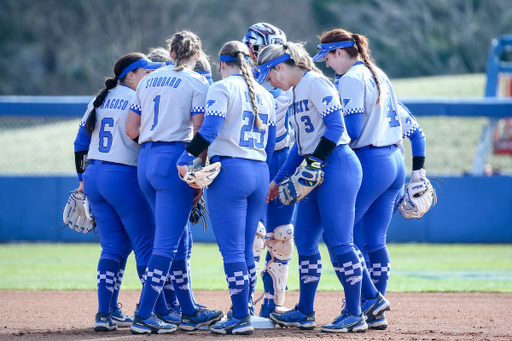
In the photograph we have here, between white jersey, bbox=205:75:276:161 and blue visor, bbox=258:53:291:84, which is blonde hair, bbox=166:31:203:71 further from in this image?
blue visor, bbox=258:53:291:84

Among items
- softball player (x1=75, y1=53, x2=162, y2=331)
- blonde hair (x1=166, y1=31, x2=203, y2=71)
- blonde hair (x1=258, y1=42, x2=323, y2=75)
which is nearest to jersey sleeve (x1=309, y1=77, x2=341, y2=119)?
blonde hair (x1=258, y1=42, x2=323, y2=75)

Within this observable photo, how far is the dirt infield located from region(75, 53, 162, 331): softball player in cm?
45

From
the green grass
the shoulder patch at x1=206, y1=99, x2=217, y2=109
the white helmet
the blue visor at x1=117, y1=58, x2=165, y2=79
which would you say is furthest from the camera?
the green grass

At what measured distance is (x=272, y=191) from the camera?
4727 millimetres

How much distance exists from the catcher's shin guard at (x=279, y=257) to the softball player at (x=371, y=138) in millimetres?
652

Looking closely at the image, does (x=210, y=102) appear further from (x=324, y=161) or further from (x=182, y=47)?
(x=324, y=161)

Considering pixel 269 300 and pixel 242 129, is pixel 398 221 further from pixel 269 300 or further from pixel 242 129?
pixel 242 129

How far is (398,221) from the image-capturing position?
40.2ft

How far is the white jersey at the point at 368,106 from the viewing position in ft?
14.9

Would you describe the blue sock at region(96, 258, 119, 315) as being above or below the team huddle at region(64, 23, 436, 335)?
below

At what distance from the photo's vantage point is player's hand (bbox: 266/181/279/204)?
15.4ft

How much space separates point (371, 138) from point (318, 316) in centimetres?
175

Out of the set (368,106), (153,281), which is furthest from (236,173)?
(368,106)

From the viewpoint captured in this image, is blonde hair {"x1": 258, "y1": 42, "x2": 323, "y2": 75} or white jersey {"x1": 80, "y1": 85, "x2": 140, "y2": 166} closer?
blonde hair {"x1": 258, "y1": 42, "x2": 323, "y2": 75}
